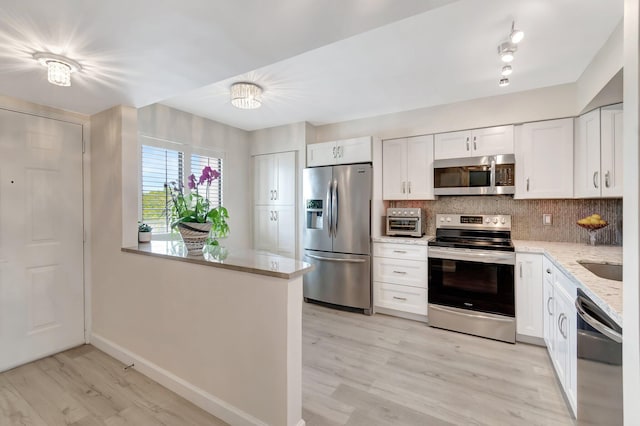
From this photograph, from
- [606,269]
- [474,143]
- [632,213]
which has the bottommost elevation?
[606,269]

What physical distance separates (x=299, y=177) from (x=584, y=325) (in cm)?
330

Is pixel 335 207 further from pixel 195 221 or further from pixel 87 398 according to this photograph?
pixel 87 398

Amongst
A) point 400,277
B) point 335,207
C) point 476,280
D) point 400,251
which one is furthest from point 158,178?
point 476,280

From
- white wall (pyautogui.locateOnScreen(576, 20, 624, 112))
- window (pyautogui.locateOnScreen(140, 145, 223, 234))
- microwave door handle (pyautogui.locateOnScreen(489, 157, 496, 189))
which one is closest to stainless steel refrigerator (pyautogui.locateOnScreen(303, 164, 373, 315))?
microwave door handle (pyautogui.locateOnScreen(489, 157, 496, 189))

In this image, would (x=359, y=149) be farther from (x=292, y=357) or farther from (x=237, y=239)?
(x=292, y=357)

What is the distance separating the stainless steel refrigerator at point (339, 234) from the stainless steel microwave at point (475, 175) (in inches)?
32.8

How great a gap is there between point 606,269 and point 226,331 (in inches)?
101

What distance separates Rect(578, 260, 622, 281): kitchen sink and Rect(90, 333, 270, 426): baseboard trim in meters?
2.18

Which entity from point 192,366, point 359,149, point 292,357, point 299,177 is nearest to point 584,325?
point 292,357

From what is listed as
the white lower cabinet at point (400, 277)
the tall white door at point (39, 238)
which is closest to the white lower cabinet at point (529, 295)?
the white lower cabinet at point (400, 277)

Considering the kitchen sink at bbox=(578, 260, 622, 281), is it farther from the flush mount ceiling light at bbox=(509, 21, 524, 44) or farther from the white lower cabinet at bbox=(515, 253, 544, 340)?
the flush mount ceiling light at bbox=(509, 21, 524, 44)

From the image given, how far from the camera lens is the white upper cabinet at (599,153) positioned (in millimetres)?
2289

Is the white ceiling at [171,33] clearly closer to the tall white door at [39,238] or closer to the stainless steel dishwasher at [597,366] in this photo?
the tall white door at [39,238]

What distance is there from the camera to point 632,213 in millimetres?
763
